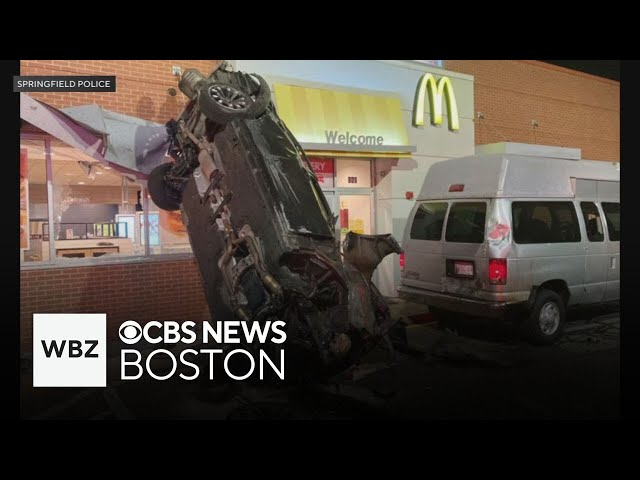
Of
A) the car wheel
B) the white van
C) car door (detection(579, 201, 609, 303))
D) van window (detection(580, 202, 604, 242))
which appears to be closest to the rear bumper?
the white van

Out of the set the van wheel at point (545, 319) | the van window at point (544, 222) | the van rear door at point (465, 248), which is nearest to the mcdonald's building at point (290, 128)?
the van window at point (544, 222)

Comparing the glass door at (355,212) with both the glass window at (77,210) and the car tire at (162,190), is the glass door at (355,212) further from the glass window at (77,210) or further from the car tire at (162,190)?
the car tire at (162,190)

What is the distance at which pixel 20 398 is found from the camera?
4.38m

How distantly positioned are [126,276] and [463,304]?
3.94 metres

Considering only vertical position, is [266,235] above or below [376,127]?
below

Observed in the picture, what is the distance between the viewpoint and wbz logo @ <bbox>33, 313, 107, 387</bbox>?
430 centimetres

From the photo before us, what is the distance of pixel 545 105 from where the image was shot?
769 cm

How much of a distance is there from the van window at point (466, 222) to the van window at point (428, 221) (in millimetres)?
152

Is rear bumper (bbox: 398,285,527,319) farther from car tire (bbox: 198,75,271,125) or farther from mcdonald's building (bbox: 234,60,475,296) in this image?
car tire (bbox: 198,75,271,125)

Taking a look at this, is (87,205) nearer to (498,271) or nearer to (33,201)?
(33,201)

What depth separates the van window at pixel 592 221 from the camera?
6.48m

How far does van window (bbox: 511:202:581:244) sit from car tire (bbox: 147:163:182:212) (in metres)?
3.62

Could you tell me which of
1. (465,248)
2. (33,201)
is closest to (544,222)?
(465,248)

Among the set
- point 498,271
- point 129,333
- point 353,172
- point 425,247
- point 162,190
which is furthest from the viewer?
point 353,172
